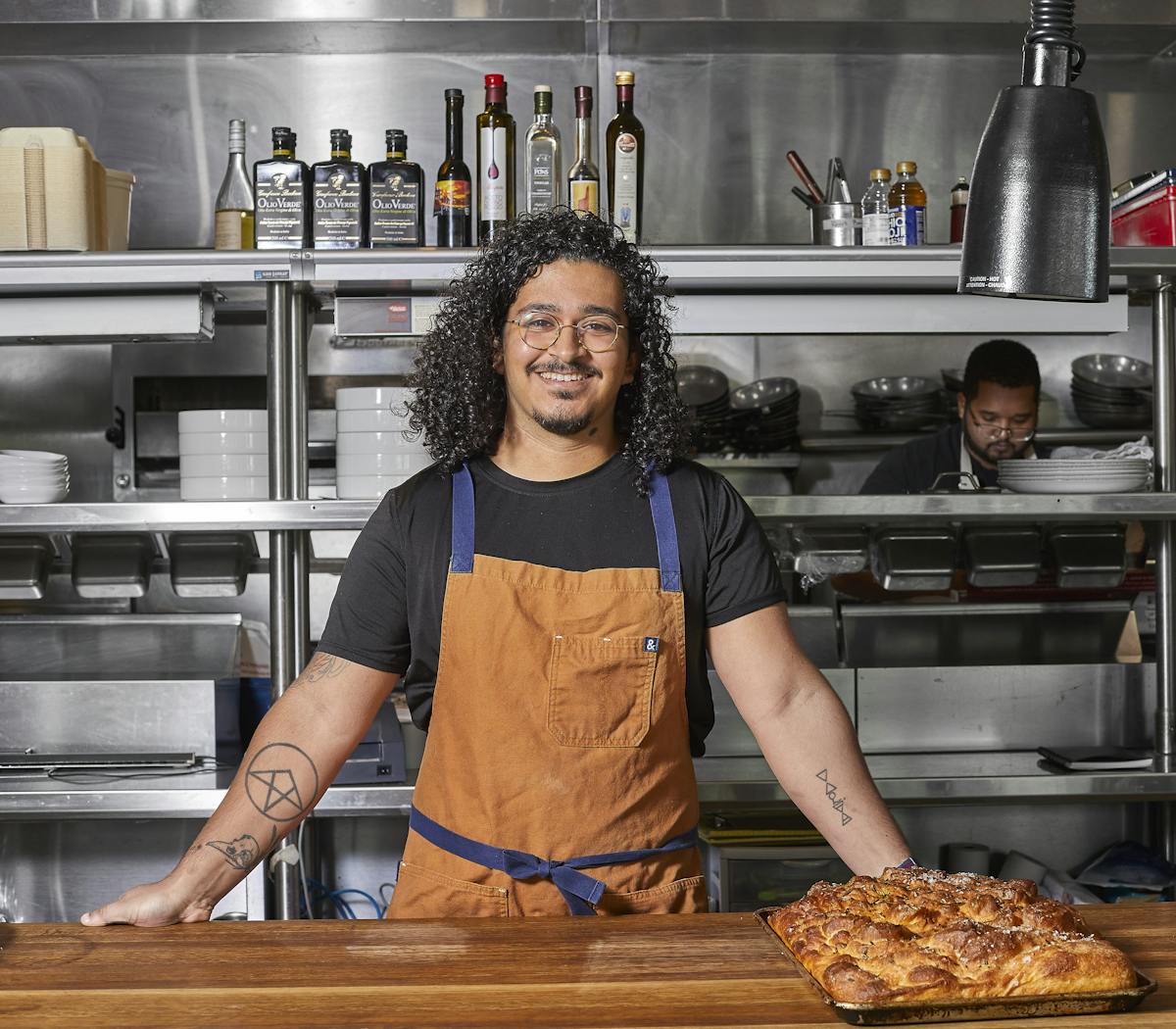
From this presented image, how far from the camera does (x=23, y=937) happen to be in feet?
4.67

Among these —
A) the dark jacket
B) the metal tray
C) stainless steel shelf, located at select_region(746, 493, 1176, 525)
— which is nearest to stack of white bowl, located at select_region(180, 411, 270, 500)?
stainless steel shelf, located at select_region(746, 493, 1176, 525)

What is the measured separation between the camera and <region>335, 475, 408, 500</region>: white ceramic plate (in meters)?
2.74

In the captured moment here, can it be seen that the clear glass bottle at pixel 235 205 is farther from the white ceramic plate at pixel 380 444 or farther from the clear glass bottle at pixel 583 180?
the clear glass bottle at pixel 583 180

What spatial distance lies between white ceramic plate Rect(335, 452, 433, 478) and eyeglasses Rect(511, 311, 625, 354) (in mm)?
875

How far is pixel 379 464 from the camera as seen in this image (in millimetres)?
2746

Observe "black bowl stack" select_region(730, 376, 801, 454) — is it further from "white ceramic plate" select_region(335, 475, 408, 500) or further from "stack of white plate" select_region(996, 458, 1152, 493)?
"white ceramic plate" select_region(335, 475, 408, 500)

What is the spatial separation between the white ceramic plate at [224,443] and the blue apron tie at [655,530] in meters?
0.96

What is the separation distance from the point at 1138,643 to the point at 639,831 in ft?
6.51

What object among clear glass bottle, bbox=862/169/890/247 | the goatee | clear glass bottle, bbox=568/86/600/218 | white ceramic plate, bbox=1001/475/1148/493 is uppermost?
clear glass bottle, bbox=568/86/600/218

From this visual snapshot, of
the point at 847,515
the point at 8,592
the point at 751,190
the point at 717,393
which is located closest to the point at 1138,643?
the point at 847,515

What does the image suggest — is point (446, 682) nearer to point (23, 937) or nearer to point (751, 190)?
point (23, 937)

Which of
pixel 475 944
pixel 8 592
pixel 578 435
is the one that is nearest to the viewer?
pixel 475 944

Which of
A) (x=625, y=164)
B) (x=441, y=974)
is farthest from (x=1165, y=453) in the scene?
(x=441, y=974)

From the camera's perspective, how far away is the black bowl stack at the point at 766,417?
3789 mm
